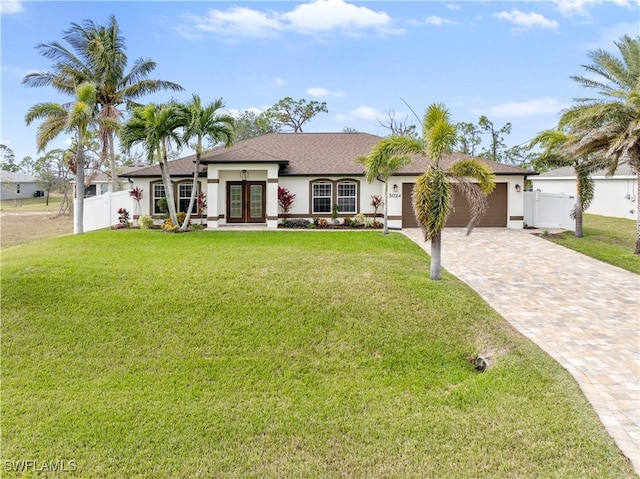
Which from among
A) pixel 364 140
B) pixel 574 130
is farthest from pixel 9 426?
pixel 364 140

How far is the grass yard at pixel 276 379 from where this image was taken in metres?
4.46

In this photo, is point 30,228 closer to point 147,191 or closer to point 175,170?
point 147,191

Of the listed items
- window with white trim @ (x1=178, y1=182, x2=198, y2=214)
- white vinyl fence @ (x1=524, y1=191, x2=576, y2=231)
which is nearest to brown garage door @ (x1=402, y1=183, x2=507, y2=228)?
white vinyl fence @ (x1=524, y1=191, x2=576, y2=231)

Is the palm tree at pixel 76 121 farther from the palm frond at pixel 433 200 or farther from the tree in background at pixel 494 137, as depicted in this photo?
the tree in background at pixel 494 137

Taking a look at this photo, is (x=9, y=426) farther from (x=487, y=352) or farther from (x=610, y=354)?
(x=610, y=354)

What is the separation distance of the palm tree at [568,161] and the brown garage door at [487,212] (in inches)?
128

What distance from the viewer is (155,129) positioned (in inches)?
611

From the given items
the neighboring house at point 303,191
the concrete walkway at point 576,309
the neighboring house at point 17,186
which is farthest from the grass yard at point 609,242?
the neighboring house at point 17,186

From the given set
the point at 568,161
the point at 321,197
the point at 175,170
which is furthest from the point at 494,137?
the point at 175,170

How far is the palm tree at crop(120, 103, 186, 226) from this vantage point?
612 inches

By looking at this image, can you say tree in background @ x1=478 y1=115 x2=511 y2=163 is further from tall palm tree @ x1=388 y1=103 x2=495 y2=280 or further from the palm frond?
the palm frond

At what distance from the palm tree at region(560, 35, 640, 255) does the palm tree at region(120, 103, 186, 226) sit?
14.4m

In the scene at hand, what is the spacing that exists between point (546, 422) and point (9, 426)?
665cm

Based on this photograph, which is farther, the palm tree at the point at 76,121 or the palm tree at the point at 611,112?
the palm tree at the point at 76,121
